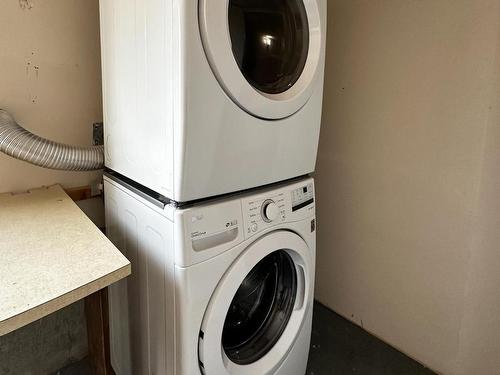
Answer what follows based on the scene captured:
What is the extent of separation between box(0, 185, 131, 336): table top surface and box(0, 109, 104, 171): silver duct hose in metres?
0.16

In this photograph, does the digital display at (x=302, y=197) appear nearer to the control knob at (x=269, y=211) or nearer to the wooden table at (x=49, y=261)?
the control knob at (x=269, y=211)

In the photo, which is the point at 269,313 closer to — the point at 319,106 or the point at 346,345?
the point at 346,345

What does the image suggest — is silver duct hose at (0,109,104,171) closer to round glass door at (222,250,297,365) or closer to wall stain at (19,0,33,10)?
wall stain at (19,0,33,10)

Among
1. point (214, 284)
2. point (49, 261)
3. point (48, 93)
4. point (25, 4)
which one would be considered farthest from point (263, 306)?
point (25, 4)

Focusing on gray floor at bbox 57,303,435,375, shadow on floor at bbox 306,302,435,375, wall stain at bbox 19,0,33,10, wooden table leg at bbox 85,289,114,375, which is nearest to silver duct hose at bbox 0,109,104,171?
wall stain at bbox 19,0,33,10

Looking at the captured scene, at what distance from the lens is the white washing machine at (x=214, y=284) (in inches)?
36.3

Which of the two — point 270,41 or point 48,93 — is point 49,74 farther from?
point 270,41

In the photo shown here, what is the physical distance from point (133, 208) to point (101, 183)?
44 cm

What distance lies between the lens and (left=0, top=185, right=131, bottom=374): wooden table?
26.2 inches

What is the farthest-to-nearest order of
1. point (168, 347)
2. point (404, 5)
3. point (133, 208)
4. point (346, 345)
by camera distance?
point (346, 345), point (404, 5), point (133, 208), point (168, 347)

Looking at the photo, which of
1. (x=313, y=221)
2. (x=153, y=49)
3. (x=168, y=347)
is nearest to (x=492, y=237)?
(x=313, y=221)

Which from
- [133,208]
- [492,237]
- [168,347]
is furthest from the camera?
[492,237]

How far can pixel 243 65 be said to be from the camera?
1.02 meters

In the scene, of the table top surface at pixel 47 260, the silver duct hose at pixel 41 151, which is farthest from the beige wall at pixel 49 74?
the table top surface at pixel 47 260
